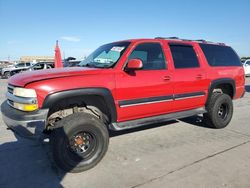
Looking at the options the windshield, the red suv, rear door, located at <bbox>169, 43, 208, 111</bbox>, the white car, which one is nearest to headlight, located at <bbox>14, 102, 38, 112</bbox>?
the red suv

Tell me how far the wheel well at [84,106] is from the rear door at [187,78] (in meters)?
1.48

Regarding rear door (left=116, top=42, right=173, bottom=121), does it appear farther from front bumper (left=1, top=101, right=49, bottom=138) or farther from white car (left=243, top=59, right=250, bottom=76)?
white car (left=243, top=59, right=250, bottom=76)

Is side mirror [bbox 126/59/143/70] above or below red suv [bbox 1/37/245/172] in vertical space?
above

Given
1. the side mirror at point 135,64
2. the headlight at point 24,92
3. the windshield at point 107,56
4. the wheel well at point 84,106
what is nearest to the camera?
the headlight at point 24,92

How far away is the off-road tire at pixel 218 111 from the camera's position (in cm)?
538

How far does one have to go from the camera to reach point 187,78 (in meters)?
4.79

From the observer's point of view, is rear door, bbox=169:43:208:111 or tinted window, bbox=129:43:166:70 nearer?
tinted window, bbox=129:43:166:70

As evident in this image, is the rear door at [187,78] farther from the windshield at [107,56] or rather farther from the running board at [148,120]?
the windshield at [107,56]

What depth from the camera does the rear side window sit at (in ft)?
17.8

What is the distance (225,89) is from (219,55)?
85 cm

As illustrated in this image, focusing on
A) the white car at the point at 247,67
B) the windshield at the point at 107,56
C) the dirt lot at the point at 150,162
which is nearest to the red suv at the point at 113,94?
the windshield at the point at 107,56

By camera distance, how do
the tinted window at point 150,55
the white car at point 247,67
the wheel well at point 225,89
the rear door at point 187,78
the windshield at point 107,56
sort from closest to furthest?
the windshield at point 107,56, the tinted window at point 150,55, the rear door at point 187,78, the wheel well at point 225,89, the white car at point 247,67

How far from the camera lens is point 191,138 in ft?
16.0

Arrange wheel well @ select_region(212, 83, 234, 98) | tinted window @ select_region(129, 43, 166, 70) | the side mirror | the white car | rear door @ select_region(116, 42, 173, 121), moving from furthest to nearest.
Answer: the white car
wheel well @ select_region(212, 83, 234, 98)
tinted window @ select_region(129, 43, 166, 70)
rear door @ select_region(116, 42, 173, 121)
the side mirror
